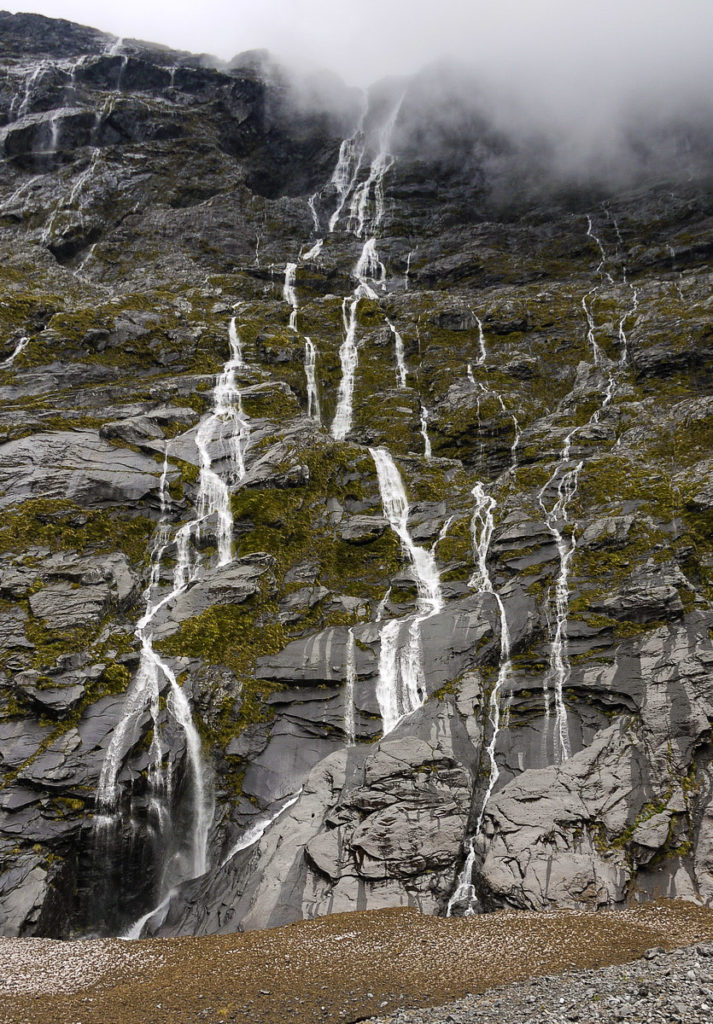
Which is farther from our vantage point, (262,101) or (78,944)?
(262,101)

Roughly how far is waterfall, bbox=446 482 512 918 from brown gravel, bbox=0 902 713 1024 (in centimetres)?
141

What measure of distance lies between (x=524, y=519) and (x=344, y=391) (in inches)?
713

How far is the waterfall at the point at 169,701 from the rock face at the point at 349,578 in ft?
0.36

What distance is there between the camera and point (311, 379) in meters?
42.7

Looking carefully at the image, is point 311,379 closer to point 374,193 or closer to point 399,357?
point 399,357

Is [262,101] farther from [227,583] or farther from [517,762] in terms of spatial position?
[517,762]

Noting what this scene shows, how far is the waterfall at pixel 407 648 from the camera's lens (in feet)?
74.2

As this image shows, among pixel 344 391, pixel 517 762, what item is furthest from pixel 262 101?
pixel 517 762

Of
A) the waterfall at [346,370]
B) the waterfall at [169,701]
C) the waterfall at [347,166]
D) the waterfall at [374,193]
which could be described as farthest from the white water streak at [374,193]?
the waterfall at [169,701]

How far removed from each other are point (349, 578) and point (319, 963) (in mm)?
16660

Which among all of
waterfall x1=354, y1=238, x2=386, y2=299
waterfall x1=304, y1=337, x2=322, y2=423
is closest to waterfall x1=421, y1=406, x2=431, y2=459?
waterfall x1=304, y1=337, x2=322, y2=423

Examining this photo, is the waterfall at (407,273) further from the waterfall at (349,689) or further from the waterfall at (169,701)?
the waterfall at (349,689)

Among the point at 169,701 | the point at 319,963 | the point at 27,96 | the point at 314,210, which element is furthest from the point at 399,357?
the point at 27,96

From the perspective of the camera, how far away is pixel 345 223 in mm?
67438
